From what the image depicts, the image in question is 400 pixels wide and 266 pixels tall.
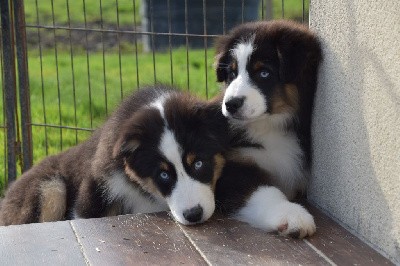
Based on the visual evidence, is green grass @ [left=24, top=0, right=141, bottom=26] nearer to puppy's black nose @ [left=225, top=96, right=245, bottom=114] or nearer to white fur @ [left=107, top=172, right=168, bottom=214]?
white fur @ [left=107, top=172, right=168, bottom=214]

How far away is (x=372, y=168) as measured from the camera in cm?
366

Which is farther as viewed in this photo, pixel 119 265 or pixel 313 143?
pixel 313 143

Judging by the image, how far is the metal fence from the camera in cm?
633

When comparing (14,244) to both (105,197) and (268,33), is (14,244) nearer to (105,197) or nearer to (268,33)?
(105,197)

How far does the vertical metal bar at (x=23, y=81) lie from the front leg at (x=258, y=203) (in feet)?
8.23

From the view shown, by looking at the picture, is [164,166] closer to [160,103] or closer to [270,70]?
[160,103]

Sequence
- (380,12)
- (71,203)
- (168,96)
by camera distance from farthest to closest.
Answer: (71,203) < (168,96) < (380,12)

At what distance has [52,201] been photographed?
16.4 ft

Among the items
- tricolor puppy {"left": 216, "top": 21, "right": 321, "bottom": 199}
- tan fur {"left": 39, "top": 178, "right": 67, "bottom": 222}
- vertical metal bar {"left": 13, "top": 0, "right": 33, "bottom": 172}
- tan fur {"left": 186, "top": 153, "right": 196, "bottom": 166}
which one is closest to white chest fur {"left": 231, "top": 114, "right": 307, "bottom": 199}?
tricolor puppy {"left": 216, "top": 21, "right": 321, "bottom": 199}

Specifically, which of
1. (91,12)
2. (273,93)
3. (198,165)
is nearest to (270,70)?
(273,93)

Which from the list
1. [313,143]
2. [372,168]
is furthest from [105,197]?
[372,168]

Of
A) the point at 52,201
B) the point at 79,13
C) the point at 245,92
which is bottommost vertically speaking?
the point at 52,201

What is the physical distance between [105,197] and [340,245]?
1521 mm

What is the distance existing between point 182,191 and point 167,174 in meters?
0.17
